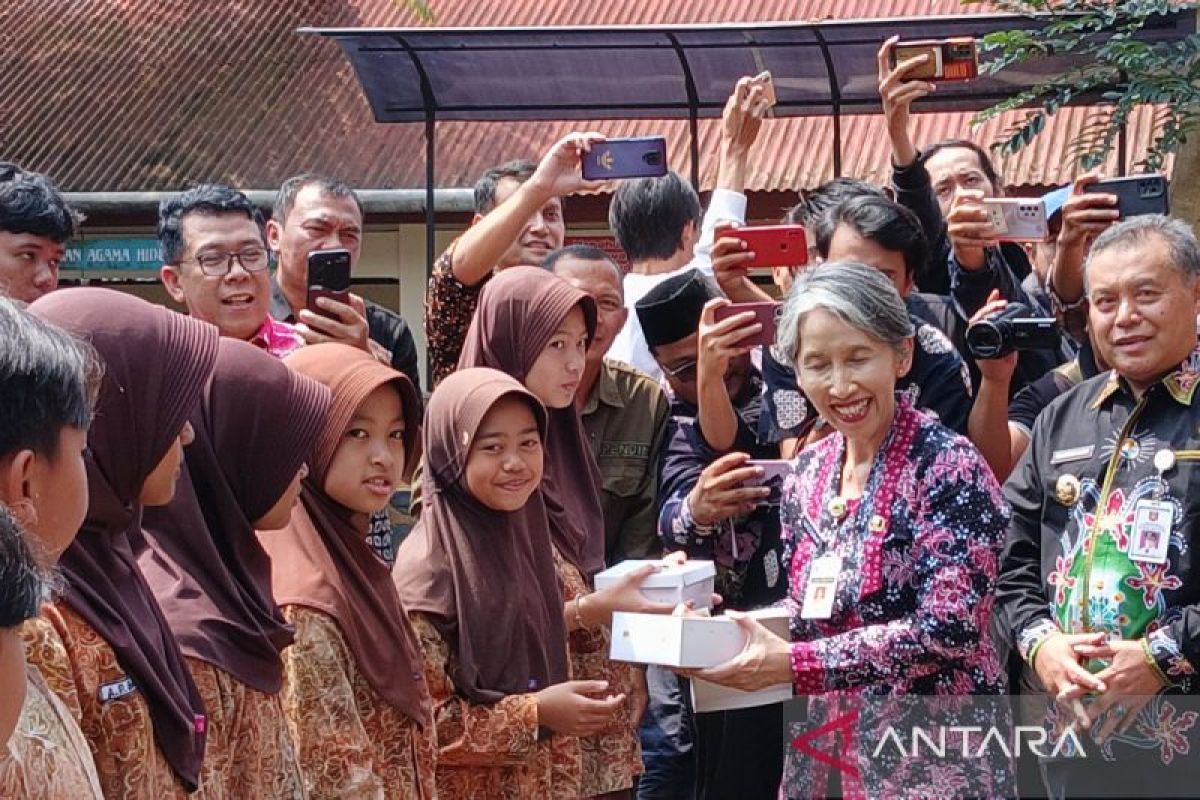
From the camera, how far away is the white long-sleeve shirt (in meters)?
4.96

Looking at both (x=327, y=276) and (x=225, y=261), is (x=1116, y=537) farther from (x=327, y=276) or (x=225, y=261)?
(x=225, y=261)

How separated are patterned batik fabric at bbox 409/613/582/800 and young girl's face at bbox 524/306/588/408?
2.30ft

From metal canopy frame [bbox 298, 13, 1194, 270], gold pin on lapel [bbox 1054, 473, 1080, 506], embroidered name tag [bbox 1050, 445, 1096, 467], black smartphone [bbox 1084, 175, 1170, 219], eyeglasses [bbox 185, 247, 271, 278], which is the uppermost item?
metal canopy frame [bbox 298, 13, 1194, 270]

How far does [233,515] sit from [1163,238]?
6.49ft

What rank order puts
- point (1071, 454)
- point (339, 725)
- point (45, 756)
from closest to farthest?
point (45, 756) < point (339, 725) < point (1071, 454)

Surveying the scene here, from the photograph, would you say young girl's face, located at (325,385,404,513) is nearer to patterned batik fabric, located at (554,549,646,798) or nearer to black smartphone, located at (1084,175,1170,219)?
patterned batik fabric, located at (554,549,646,798)

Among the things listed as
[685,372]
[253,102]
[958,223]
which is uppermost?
[253,102]

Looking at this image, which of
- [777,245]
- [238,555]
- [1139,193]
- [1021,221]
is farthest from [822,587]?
[1139,193]

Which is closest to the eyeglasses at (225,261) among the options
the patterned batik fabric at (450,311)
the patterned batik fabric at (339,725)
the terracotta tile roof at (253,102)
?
the patterned batik fabric at (450,311)

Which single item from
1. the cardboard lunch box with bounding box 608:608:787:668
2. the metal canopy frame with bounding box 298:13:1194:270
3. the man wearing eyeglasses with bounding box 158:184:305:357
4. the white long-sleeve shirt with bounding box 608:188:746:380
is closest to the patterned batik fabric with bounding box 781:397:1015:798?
the cardboard lunch box with bounding box 608:608:787:668

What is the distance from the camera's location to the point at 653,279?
5.38 meters

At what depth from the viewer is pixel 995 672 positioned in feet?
11.2

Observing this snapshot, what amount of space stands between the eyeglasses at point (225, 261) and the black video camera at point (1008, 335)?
181 centimetres

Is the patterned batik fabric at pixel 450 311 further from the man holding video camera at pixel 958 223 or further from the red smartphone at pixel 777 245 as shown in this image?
the man holding video camera at pixel 958 223
